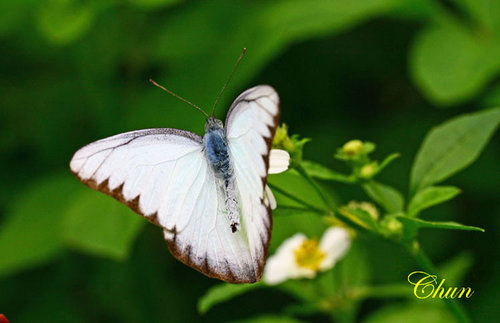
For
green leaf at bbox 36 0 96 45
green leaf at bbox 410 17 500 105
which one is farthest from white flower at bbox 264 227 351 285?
green leaf at bbox 36 0 96 45

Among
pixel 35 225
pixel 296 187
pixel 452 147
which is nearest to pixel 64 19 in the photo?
pixel 35 225

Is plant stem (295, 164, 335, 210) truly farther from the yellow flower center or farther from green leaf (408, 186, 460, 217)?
the yellow flower center

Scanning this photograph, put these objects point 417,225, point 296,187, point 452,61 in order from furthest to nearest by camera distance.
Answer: point 452,61 < point 296,187 < point 417,225

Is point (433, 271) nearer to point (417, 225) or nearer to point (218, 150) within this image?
point (417, 225)

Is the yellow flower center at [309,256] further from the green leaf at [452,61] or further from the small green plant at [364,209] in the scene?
the green leaf at [452,61]

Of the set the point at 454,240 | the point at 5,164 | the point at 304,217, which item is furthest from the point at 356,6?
the point at 5,164

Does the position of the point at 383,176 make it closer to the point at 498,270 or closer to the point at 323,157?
the point at 323,157

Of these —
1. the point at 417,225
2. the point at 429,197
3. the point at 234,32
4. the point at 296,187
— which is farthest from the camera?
the point at 234,32
